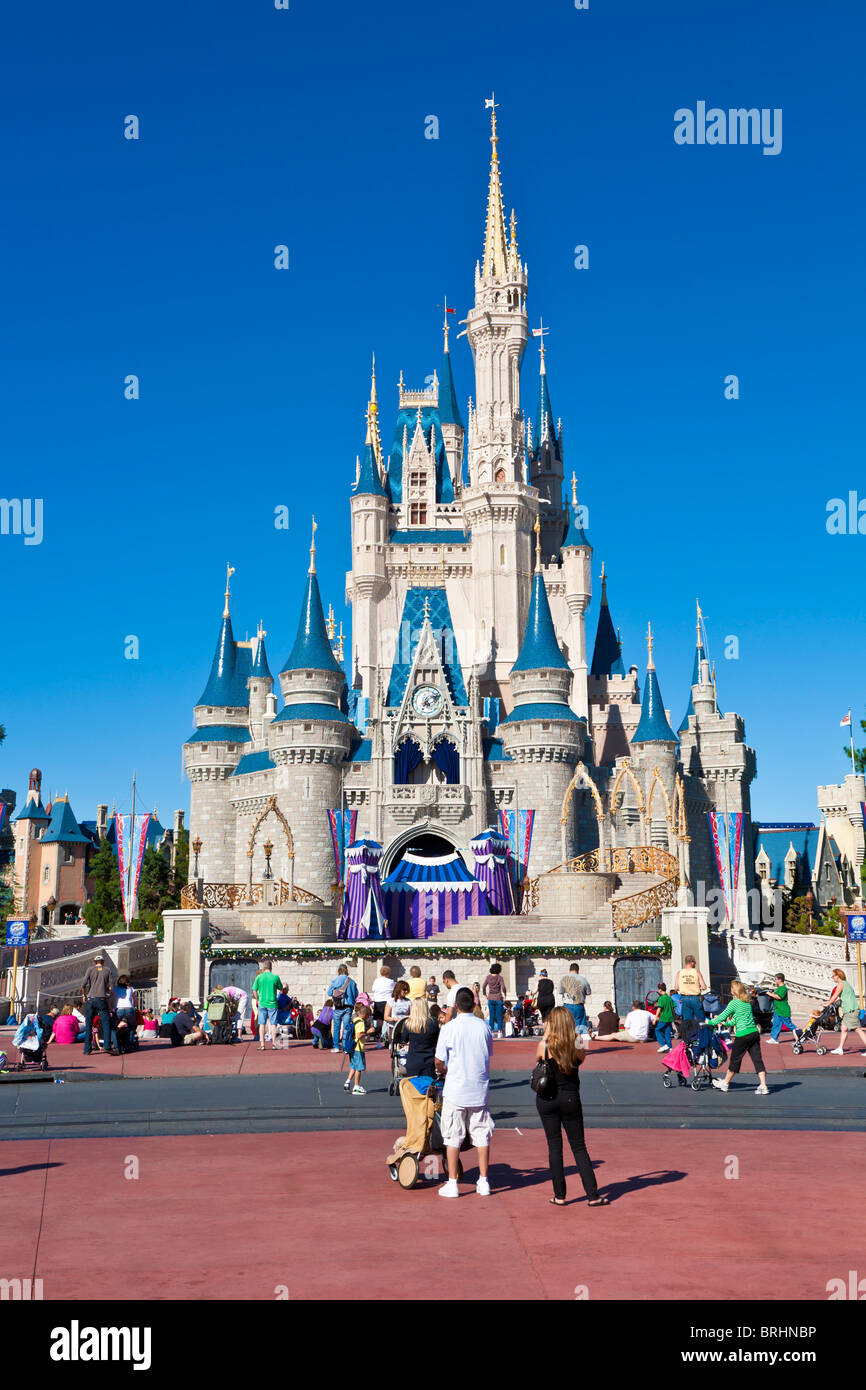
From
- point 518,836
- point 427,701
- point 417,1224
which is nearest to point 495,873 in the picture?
point 518,836

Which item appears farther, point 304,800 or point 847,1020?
point 304,800

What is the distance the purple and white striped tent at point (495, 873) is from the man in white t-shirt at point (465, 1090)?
1367 inches

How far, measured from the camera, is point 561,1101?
27.0 ft

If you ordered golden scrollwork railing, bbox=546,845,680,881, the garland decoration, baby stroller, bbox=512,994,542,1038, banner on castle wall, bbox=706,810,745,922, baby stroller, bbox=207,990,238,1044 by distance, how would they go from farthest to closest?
banner on castle wall, bbox=706,810,745,922 < golden scrollwork railing, bbox=546,845,680,881 < the garland decoration < baby stroller, bbox=512,994,542,1038 < baby stroller, bbox=207,990,238,1044

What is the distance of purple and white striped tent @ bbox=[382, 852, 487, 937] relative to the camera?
43.4 m

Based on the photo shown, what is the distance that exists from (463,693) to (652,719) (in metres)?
7.83

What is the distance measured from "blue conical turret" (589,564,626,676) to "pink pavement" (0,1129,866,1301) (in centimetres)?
4921

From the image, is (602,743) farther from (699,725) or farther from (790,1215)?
(790,1215)

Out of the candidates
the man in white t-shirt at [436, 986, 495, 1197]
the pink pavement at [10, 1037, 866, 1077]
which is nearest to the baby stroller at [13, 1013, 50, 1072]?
the pink pavement at [10, 1037, 866, 1077]

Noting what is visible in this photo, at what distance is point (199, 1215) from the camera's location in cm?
792

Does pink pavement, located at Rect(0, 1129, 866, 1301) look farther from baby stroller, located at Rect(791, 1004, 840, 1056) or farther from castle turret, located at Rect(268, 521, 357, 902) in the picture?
castle turret, located at Rect(268, 521, 357, 902)
